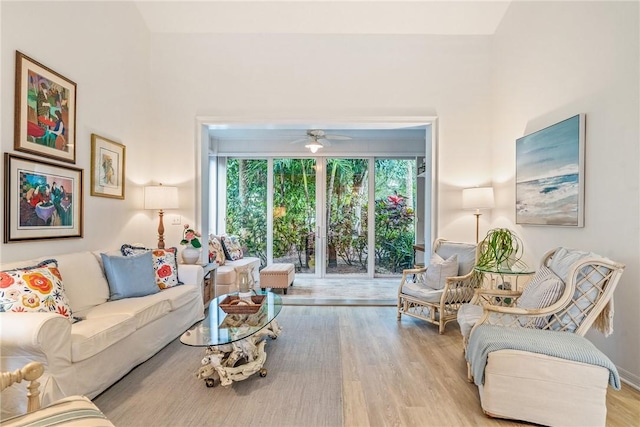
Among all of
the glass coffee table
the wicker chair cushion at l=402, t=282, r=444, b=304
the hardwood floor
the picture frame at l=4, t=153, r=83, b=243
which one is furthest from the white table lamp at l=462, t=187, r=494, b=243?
the picture frame at l=4, t=153, r=83, b=243

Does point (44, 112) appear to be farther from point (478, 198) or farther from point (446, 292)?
point (478, 198)

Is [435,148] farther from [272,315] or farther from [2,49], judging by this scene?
[2,49]

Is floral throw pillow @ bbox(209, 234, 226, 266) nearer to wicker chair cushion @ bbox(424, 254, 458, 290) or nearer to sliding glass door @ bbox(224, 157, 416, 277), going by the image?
sliding glass door @ bbox(224, 157, 416, 277)

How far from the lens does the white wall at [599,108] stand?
2330 mm

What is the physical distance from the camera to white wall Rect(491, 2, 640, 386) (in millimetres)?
2330

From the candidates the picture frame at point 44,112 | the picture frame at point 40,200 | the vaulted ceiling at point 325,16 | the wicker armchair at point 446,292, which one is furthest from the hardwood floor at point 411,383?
the vaulted ceiling at point 325,16

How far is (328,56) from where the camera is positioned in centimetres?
429

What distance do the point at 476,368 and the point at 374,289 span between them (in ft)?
11.2

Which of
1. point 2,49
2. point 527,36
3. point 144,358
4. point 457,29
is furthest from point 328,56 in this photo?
point 144,358

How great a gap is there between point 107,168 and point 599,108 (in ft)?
14.8

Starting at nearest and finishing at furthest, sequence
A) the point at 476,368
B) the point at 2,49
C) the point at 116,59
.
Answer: the point at 476,368 < the point at 2,49 < the point at 116,59

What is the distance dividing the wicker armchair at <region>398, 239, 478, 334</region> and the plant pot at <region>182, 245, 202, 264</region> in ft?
7.85

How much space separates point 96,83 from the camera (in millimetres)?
3316

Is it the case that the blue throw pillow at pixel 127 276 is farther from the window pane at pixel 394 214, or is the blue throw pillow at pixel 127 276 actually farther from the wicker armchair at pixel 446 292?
the window pane at pixel 394 214
